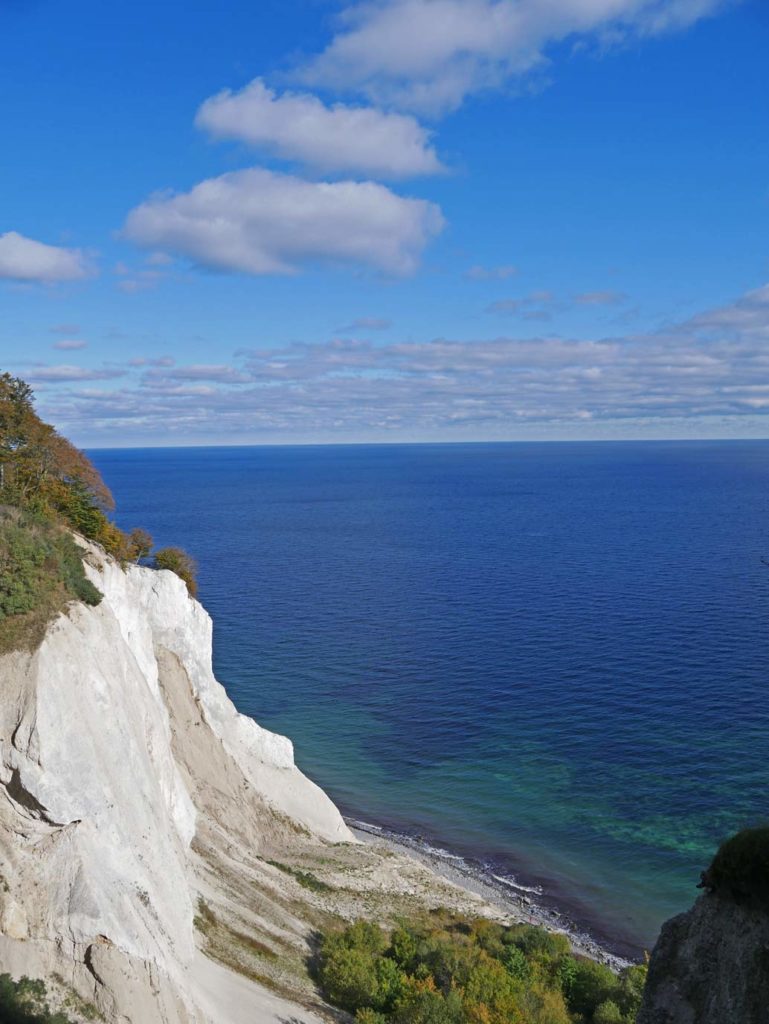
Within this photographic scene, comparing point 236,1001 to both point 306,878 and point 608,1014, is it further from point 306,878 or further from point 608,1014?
point 608,1014

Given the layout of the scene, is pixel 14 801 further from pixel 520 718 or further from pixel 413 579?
pixel 413 579

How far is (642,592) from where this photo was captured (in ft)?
313

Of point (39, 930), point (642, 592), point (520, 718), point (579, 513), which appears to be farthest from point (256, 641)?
point (579, 513)

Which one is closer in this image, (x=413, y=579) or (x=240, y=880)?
(x=240, y=880)

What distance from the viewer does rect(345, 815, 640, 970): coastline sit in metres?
37.5

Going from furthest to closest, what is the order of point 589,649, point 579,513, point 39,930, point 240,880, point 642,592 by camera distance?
point 579,513, point 642,592, point 589,649, point 240,880, point 39,930

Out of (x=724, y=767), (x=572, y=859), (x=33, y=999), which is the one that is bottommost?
(x=572, y=859)

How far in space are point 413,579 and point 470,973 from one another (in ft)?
256

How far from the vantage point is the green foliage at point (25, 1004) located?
19.5 m

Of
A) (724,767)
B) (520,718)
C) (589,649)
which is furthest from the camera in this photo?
(589,649)

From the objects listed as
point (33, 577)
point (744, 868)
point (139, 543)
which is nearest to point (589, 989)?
point (744, 868)

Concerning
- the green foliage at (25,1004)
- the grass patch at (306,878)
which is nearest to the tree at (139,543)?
the grass patch at (306,878)

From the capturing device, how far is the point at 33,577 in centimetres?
2814

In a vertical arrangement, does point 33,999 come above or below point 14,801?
below
